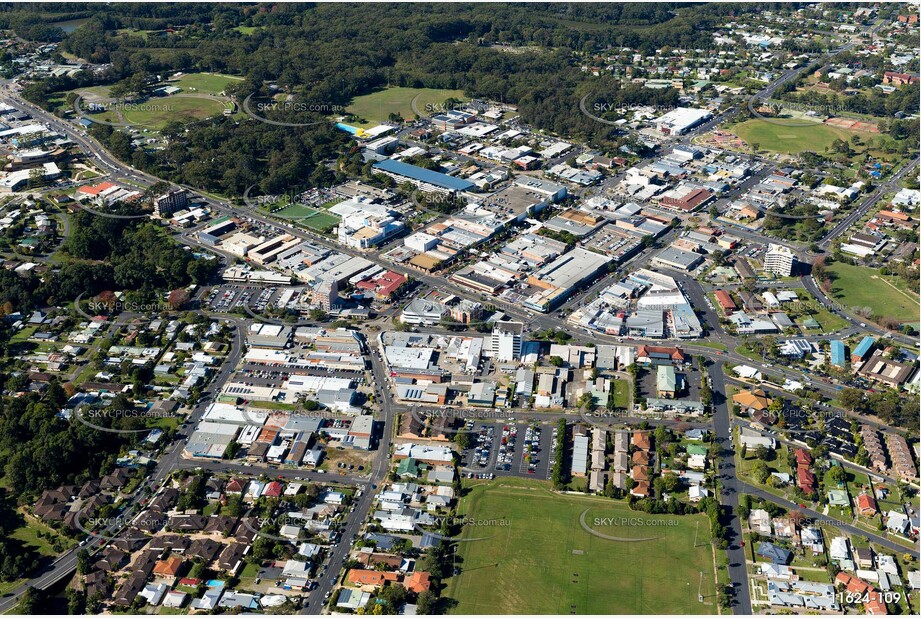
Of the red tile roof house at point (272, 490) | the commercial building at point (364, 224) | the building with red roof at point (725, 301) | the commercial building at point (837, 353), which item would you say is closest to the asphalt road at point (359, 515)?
the red tile roof house at point (272, 490)

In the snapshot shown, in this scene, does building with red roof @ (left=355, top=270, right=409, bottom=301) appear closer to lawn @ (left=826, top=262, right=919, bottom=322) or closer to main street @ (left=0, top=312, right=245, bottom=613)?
main street @ (left=0, top=312, right=245, bottom=613)

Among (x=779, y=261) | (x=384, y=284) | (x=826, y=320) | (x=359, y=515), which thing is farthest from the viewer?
(x=779, y=261)

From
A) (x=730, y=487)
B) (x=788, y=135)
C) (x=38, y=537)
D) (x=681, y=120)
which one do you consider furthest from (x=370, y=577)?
(x=788, y=135)

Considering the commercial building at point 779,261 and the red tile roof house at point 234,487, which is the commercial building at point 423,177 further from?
the red tile roof house at point 234,487

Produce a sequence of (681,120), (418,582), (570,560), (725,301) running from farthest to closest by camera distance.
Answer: (681,120) → (725,301) → (570,560) → (418,582)

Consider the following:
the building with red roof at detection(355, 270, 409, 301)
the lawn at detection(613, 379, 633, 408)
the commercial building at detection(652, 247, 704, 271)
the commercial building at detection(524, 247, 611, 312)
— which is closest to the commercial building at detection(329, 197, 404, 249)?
the building with red roof at detection(355, 270, 409, 301)

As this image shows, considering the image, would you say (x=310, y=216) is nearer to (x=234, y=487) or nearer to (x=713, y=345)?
(x=234, y=487)

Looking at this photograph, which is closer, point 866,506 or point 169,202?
point 866,506

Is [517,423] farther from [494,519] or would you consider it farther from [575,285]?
[575,285]
